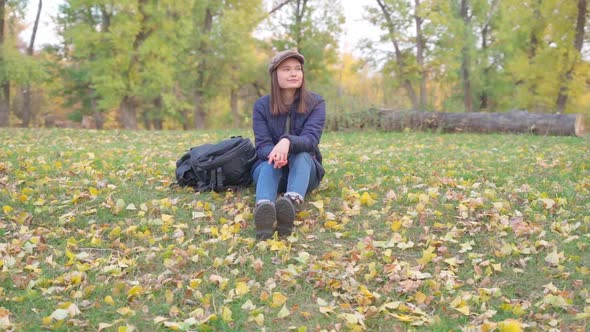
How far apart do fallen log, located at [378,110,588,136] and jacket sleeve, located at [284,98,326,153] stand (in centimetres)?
970

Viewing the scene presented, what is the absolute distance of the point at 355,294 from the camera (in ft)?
9.53

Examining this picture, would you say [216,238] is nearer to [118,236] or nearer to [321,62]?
[118,236]

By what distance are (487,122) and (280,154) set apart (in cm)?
1061

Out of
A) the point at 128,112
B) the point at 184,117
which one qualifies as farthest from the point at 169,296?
the point at 184,117

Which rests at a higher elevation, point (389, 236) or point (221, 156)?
point (221, 156)

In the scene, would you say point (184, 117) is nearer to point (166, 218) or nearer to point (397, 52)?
point (397, 52)

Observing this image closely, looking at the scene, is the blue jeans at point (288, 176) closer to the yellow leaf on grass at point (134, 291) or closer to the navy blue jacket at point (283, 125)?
the navy blue jacket at point (283, 125)

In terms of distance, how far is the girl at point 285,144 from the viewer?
3.69m

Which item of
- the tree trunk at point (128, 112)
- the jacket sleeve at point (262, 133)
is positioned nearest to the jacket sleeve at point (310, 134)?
the jacket sleeve at point (262, 133)

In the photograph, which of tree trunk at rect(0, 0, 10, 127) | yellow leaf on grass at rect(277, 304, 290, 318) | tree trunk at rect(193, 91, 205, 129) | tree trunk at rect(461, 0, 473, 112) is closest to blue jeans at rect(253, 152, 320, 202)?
yellow leaf on grass at rect(277, 304, 290, 318)

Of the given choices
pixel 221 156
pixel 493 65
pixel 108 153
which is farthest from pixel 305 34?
pixel 221 156

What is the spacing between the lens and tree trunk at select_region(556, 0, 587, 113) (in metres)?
16.6

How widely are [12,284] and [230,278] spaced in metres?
1.23

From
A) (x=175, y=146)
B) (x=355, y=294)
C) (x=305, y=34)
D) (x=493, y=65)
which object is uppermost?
(x=305, y=34)
